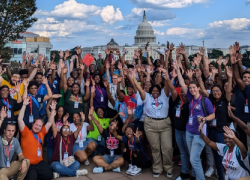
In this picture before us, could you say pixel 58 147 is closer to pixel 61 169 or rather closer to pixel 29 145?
pixel 61 169

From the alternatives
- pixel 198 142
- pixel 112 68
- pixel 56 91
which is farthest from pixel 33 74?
pixel 198 142

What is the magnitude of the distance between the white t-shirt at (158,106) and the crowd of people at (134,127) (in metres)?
0.02

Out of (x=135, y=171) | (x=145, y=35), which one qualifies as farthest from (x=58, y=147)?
(x=145, y=35)

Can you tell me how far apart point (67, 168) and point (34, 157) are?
701 millimetres

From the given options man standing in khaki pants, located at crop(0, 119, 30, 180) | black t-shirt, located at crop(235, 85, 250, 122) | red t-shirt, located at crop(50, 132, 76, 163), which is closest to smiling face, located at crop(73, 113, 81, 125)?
red t-shirt, located at crop(50, 132, 76, 163)

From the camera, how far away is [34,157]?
241 inches

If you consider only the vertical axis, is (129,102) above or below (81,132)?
above

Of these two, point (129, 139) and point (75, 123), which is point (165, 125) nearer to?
point (129, 139)

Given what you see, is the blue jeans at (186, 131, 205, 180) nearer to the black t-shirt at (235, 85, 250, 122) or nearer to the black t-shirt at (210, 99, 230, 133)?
the black t-shirt at (210, 99, 230, 133)

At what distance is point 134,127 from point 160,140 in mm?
789

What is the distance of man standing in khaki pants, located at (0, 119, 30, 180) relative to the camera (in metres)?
5.66

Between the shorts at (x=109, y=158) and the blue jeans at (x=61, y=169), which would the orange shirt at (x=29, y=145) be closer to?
the blue jeans at (x=61, y=169)

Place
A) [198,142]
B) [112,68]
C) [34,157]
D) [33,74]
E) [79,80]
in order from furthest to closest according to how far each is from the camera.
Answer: [112,68] < [79,80] < [33,74] < [34,157] < [198,142]

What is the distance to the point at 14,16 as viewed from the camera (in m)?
18.5
